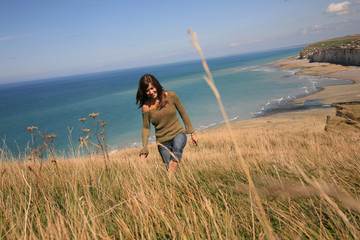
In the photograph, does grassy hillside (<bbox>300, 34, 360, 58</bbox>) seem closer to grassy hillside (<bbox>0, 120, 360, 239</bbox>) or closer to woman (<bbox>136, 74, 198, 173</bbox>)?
woman (<bbox>136, 74, 198, 173</bbox>)

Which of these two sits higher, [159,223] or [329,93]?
[159,223]

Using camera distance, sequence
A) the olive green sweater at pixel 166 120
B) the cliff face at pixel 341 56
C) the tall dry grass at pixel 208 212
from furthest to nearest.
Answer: the cliff face at pixel 341 56, the olive green sweater at pixel 166 120, the tall dry grass at pixel 208 212

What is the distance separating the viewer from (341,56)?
54.3 metres

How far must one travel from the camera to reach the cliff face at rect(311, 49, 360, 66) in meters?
48.8

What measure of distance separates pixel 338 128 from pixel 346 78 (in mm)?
40733

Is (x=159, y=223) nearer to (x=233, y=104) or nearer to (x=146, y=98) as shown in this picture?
(x=146, y=98)

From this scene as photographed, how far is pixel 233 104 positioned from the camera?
1512 inches

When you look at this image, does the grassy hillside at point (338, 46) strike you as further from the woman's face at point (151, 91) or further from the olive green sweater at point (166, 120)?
the woman's face at point (151, 91)

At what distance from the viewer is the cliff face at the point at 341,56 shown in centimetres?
4881

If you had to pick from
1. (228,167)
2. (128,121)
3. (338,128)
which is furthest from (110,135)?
(228,167)

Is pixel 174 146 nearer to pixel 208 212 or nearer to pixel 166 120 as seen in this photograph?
pixel 166 120

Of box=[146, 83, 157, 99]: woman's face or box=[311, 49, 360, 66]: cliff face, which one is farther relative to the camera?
box=[311, 49, 360, 66]: cliff face

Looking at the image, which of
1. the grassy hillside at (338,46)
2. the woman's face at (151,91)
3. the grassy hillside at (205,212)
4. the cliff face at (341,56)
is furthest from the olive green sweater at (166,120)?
the grassy hillside at (338,46)

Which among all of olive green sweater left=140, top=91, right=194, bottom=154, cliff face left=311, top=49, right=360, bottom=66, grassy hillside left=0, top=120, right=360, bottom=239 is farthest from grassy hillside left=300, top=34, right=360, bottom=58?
Answer: grassy hillside left=0, top=120, right=360, bottom=239
